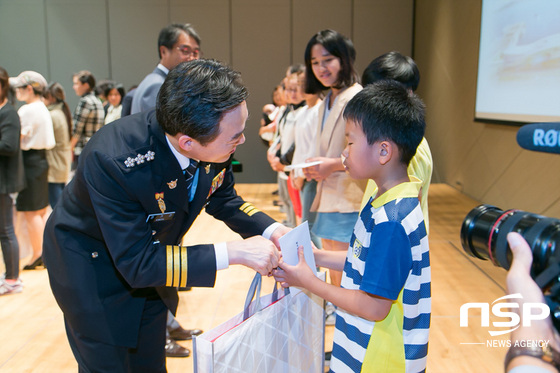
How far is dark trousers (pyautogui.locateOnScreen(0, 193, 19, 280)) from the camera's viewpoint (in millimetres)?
3268

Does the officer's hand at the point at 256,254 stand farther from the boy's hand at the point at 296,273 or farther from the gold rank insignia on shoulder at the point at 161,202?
the gold rank insignia on shoulder at the point at 161,202

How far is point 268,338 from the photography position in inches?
47.2

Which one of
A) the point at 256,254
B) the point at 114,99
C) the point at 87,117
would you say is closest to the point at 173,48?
the point at 256,254

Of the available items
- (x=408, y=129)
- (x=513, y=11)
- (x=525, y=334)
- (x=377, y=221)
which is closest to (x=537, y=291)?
(x=525, y=334)

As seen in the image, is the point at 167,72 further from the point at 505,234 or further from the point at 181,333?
the point at 505,234

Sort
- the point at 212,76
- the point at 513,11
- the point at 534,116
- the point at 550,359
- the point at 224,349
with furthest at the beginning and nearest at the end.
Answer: the point at 513,11
the point at 534,116
the point at 212,76
the point at 224,349
the point at 550,359

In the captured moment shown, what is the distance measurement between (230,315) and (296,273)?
72.4 inches

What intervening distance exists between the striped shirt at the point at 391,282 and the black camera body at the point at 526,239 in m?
0.14

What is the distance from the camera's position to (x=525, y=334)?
653mm

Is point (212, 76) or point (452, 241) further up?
point (212, 76)

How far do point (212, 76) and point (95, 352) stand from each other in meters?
0.83

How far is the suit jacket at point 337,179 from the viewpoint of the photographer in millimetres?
2174

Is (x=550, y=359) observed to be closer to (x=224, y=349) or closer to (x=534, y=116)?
(x=224, y=349)

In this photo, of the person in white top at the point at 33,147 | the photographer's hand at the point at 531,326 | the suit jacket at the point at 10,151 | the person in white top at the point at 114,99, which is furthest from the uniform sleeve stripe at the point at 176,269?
the person in white top at the point at 114,99
